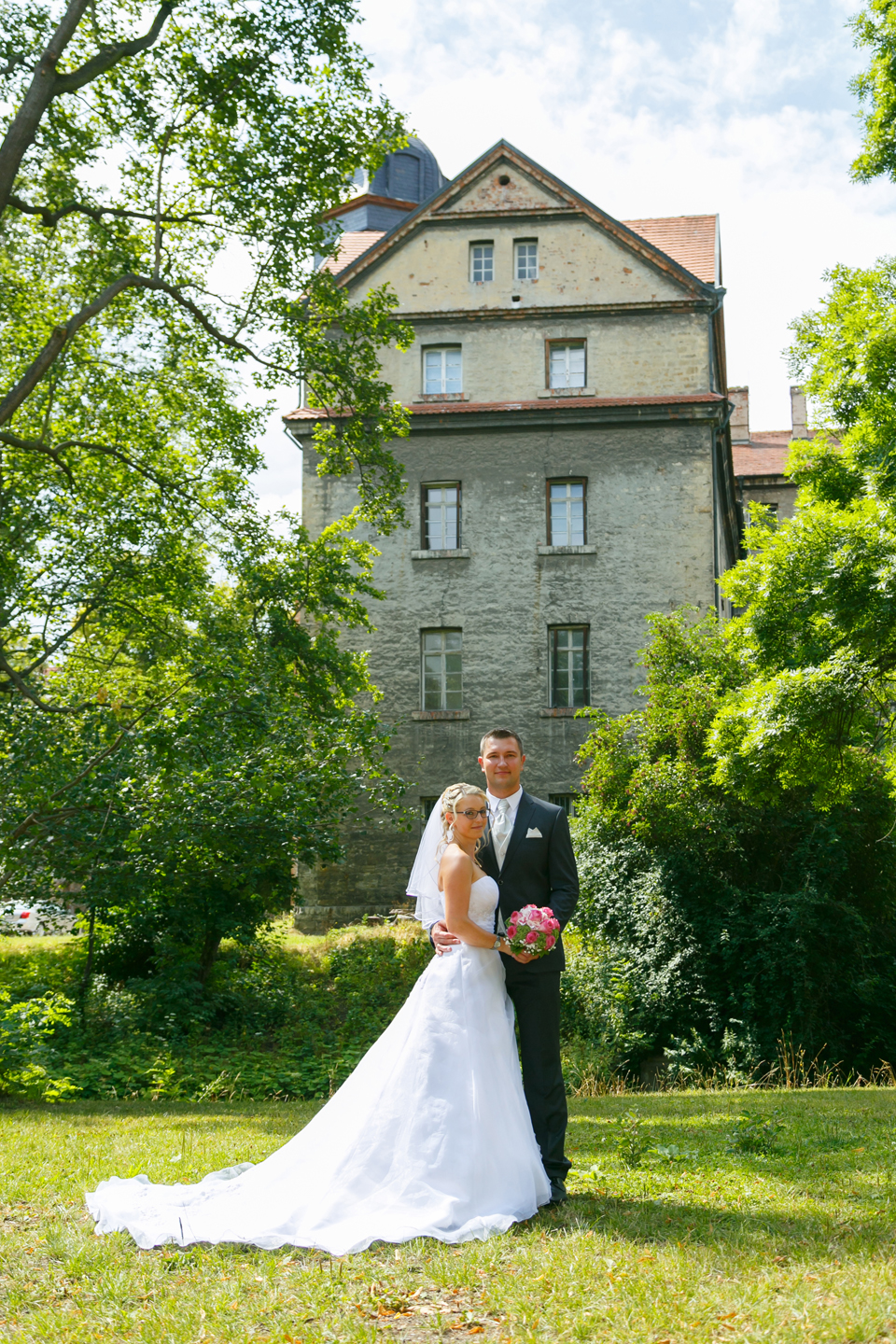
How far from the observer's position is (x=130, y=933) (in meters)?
17.3

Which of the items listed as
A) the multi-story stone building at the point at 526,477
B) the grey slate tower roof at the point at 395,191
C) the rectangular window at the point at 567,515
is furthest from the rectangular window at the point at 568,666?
the grey slate tower roof at the point at 395,191

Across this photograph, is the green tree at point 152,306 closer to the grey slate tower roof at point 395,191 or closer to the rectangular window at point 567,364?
the rectangular window at point 567,364

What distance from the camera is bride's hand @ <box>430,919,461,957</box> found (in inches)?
215

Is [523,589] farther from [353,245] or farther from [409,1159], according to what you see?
[409,1159]

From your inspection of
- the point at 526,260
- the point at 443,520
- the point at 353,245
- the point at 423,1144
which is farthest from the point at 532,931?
the point at 353,245

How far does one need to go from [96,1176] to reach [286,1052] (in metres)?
8.63

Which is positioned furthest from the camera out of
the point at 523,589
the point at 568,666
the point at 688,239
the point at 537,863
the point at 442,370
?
the point at 688,239

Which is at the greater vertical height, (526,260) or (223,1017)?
(526,260)

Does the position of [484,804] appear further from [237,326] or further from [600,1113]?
[237,326]

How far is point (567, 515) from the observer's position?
26.0 meters

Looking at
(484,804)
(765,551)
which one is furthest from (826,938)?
(484,804)

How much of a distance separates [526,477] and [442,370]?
134 inches

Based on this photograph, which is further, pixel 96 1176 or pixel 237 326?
pixel 237 326

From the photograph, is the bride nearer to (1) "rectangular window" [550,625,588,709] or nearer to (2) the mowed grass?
(2) the mowed grass
